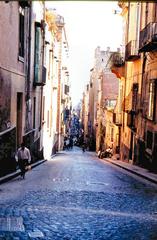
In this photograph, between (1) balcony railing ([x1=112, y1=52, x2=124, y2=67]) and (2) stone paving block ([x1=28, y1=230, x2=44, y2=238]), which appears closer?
(2) stone paving block ([x1=28, y1=230, x2=44, y2=238])

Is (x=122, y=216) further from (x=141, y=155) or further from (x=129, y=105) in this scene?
(x=129, y=105)

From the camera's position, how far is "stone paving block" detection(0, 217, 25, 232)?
23.6 feet

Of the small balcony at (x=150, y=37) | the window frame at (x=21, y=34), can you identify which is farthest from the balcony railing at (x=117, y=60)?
the window frame at (x=21, y=34)

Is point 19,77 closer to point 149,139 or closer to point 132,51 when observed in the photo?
point 149,139

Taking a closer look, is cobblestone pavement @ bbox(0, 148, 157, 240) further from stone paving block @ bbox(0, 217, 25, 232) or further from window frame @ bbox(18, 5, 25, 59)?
window frame @ bbox(18, 5, 25, 59)

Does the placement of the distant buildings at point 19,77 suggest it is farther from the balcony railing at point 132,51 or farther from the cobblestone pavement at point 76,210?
the balcony railing at point 132,51

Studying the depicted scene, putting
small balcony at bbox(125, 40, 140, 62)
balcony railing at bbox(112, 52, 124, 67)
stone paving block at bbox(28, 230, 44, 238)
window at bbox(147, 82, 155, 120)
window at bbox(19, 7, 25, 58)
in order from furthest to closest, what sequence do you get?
balcony railing at bbox(112, 52, 124, 67) → small balcony at bbox(125, 40, 140, 62) → window at bbox(147, 82, 155, 120) → window at bbox(19, 7, 25, 58) → stone paving block at bbox(28, 230, 44, 238)

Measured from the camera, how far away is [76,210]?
30.1 ft

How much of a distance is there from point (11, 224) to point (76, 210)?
6.41 ft

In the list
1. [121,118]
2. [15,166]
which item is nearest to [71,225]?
[15,166]

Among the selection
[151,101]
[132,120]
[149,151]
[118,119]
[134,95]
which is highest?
[134,95]

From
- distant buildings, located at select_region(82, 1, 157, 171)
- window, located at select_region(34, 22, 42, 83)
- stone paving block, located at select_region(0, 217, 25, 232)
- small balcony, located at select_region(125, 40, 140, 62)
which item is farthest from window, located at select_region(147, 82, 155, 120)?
stone paving block, located at select_region(0, 217, 25, 232)

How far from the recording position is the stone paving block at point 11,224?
7.19 meters

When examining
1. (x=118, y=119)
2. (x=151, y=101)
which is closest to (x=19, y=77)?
(x=151, y=101)
